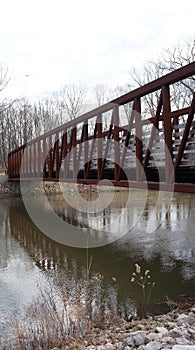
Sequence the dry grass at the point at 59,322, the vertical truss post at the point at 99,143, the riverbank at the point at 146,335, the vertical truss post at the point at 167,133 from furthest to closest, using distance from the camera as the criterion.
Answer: the vertical truss post at the point at 99,143
the vertical truss post at the point at 167,133
the dry grass at the point at 59,322
the riverbank at the point at 146,335

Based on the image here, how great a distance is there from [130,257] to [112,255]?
0.66 meters

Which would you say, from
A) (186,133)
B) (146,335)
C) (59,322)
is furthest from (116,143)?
(146,335)

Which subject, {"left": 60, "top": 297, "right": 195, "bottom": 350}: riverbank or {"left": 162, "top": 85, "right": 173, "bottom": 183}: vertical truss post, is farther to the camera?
{"left": 162, "top": 85, "right": 173, "bottom": 183}: vertical truss post

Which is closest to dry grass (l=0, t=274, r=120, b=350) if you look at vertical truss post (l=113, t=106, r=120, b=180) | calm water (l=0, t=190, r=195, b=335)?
calm water (l=0, t=190, r=195, b=335)

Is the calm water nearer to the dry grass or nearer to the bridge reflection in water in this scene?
the bridge reflection in water

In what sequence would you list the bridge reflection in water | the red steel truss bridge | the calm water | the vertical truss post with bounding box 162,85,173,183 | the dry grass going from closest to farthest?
the dry grass, the red steel truss bridge, the vertical truss post with bounding box 162,85,173,183, the calm water, the bridge reflection in water

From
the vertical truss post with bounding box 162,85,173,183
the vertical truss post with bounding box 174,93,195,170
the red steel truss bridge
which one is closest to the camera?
the vertical truss post with bounding box 174,93,195,170

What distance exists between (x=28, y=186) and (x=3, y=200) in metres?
2.81

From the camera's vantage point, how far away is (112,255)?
1038cm

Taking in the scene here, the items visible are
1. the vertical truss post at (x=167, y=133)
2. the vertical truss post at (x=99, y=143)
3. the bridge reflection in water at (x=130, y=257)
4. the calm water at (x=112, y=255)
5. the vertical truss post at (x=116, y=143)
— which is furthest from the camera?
the vertical truss post at (x=99, y=143)

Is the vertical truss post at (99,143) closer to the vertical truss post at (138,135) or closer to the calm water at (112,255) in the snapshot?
the vertical truss post at (138,135)

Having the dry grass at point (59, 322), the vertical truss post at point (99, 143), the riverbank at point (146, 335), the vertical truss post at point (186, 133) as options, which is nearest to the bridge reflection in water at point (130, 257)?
the dry grass at point (59, 322)

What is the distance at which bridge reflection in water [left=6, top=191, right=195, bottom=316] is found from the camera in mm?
7621

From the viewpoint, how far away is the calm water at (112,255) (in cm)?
738
